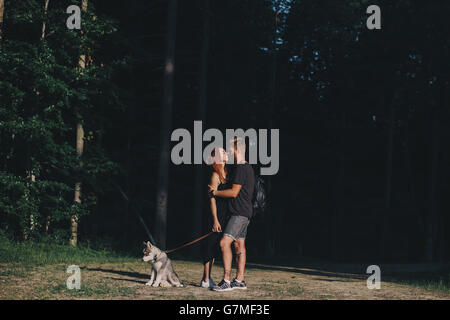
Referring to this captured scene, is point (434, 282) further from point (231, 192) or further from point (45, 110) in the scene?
point (45, 110)

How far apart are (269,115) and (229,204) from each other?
18.8 meters

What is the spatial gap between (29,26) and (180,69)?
29.6 feet

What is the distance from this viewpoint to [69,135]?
20953mm

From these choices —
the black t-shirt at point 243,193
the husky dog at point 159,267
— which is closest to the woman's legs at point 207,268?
the husky dog at point 159,267

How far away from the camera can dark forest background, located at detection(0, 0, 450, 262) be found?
1825 cm

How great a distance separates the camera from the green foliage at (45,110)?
54.6 feet

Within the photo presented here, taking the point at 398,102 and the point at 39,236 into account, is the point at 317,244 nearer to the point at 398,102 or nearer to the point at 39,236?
the point at 398,102

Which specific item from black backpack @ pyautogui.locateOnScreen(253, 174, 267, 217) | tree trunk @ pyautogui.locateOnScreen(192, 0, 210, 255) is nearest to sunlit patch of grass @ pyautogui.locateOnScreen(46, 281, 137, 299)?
black backpack @ pyautogui.locateOnScreen(253, 174, 267, 217)

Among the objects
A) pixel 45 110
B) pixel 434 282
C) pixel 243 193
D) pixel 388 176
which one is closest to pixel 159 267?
pixel 243 193

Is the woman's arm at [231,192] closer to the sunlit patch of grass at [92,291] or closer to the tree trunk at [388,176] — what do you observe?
the sunlit patch of grass at [92,291]

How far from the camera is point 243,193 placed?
9281mm

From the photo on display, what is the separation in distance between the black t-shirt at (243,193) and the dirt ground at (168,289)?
1338mm
